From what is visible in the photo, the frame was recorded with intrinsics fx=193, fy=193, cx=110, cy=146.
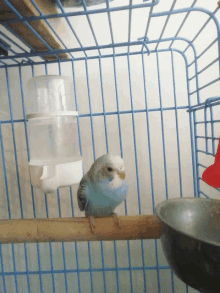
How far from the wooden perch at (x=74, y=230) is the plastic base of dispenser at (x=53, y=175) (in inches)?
5.1

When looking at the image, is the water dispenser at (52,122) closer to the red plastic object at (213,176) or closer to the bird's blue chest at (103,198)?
the bird's blue chest at (103,198)

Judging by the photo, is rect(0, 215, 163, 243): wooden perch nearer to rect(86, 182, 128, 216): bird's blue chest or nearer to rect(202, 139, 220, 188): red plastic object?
rect(86, 182, 128, 216): bird's blue chest

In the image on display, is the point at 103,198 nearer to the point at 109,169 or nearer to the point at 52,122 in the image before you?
the point at 109,169

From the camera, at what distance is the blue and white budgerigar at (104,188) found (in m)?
0.64

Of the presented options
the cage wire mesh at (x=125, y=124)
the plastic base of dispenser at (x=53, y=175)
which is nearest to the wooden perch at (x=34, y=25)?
the cage wire mesh at (x=125, y=124)

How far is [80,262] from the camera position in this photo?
0.95 metres

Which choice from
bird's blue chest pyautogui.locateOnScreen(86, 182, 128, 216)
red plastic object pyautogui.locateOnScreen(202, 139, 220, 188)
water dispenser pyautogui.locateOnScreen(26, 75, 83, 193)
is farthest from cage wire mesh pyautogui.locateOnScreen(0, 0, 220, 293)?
red plastic object pyautogui.locateOnScreen(202, 139, 220, 188)

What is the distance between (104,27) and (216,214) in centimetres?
82

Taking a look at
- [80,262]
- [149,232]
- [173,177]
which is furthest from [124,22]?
[80,262]

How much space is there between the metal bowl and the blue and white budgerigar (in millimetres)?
203

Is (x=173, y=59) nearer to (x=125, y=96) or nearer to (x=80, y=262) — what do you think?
(x=125, y=96)

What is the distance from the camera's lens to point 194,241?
302mm

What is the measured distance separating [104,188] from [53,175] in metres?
0.18

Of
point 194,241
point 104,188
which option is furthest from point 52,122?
point 194,241
